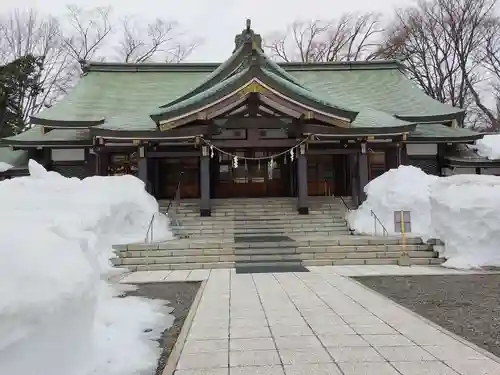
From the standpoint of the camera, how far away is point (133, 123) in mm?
15648

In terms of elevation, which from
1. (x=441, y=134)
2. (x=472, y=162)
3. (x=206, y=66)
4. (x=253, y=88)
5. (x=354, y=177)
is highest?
(x=206, y=66)

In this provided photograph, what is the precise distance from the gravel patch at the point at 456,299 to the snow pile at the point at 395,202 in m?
3.96

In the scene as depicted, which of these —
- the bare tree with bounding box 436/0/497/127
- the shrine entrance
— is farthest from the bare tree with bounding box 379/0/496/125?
the shrine entrance

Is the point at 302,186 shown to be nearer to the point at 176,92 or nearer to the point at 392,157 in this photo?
the point at 392,157

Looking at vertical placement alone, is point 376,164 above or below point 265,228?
above

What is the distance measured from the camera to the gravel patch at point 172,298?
4.74 meters

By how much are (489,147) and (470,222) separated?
33.1 ft

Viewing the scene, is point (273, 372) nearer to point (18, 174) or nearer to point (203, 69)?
point (18, 174)

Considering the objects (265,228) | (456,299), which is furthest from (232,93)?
(456,299)

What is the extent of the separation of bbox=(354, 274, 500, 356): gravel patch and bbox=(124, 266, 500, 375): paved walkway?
1.03ft

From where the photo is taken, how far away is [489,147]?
18078 millimetres

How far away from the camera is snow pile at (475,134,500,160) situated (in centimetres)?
1747

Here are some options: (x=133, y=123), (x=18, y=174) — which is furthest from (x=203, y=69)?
(x=18, y=174)

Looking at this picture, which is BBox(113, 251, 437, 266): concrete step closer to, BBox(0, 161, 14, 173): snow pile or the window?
the window
